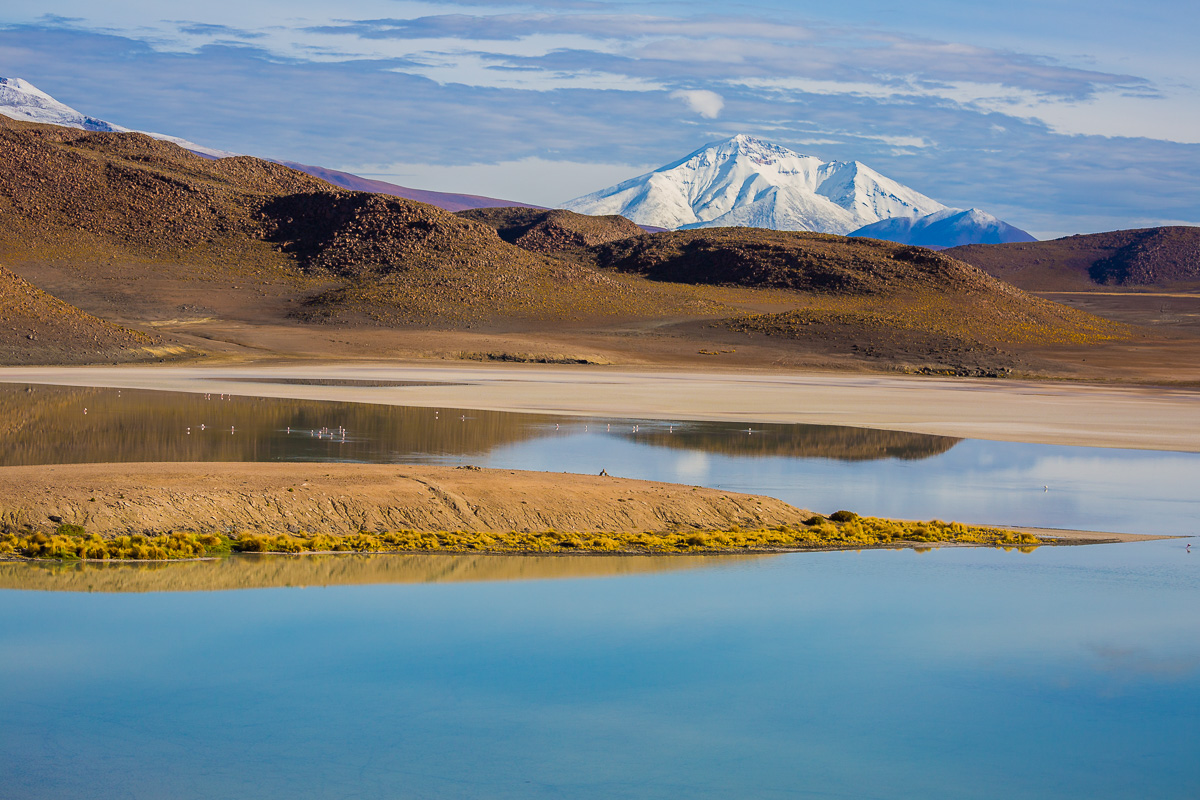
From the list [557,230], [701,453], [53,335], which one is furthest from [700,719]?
[557,230]

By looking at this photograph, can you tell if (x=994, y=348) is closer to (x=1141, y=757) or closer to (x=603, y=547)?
(x=603, y=547)

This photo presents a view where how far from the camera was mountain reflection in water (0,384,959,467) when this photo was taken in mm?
25984

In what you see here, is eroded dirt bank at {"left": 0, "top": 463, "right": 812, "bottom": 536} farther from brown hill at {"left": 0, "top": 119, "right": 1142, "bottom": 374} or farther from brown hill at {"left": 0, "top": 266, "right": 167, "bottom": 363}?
brown hill at {"left": 0, "top": 119, "right": 1142, "bottom": 374}

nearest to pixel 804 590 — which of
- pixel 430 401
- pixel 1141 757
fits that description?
pixel 1141 757

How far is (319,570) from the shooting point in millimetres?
15516

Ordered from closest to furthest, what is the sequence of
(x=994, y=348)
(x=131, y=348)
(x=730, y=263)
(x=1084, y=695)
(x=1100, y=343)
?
(x=1084, y=695) < (x=131, y=348) < (x=994, y=348) < (x=1100, y=343) < (x=730, y=263)

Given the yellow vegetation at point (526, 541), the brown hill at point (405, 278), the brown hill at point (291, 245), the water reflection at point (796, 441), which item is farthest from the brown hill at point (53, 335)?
the yellow vegetation at point (526, 541)

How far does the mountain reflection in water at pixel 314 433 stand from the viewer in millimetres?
25984

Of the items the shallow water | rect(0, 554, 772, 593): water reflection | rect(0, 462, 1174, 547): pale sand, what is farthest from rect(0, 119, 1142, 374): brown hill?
rect(0, 554, 772, 593): water reflection

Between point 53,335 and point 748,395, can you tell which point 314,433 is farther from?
point 53,335

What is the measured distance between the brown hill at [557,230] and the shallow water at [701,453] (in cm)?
12470

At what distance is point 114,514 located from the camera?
16.7 meters

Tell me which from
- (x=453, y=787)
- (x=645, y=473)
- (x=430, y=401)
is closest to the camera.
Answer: (x=453, y=787)

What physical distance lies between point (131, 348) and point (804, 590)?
58972 millimetres
